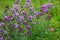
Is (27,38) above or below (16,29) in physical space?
below

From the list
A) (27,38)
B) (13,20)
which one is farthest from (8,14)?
(27,38)

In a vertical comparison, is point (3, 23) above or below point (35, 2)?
above

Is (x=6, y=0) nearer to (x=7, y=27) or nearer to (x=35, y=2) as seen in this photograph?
(x=35, y=2)

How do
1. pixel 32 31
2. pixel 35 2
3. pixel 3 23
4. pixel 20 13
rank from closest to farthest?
pixel 3 23 → pixel 20 13 → pixel 32 31 → pixel 35 2

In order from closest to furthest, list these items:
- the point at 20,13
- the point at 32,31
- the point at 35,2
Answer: the point at 20,13
the point at 32,31
the point at 35,2

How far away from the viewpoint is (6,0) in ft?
18.9

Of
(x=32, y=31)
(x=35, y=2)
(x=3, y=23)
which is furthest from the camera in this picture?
(x=35, y=2)

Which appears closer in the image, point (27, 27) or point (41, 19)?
point (27, 27)

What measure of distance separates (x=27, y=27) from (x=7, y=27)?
269mm

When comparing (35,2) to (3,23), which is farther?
(35,2)

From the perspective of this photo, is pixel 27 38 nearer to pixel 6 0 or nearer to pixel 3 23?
pixel 3 23

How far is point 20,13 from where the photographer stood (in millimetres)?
3375

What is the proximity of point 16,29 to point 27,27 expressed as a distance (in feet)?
0.59

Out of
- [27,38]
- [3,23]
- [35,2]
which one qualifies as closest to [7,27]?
[3,23]
